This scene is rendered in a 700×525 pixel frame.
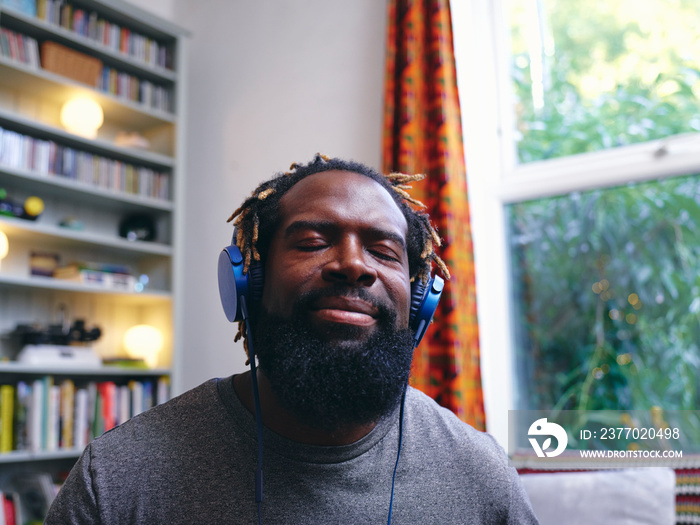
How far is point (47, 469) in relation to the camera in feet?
8.37

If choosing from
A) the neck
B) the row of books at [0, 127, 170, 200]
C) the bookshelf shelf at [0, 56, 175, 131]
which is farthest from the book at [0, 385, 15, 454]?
the neck

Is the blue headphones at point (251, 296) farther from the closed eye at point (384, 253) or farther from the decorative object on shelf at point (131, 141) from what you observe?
the decorative object on shelf at point (131, 141)

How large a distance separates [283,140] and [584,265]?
1.35m

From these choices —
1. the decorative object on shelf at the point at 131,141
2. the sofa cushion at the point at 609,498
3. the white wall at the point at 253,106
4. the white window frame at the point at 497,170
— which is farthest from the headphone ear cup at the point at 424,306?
the decorative object on shelf at the point at 131,141

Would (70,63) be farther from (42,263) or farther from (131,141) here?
(42,263)

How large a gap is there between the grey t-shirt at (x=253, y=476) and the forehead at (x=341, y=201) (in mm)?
302

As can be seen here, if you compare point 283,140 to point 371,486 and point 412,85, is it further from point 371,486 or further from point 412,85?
point 371,486

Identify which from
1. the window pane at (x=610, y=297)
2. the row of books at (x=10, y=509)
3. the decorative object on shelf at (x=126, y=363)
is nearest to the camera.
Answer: the window pane at (x=610, y=297)

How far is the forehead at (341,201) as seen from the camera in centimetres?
94

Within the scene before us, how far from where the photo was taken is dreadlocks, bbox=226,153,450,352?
99 cm

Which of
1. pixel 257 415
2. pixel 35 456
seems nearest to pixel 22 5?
pixel 35 456

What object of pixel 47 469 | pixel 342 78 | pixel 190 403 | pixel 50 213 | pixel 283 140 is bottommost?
pixel 47 469

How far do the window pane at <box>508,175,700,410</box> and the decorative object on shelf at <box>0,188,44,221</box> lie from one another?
1.89m

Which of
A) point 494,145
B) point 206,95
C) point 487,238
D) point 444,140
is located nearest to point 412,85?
point 444,140
